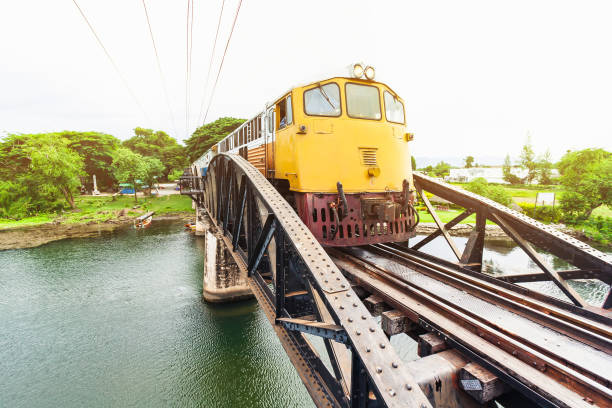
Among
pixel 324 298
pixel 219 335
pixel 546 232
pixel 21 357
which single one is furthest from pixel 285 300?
pixel 21 357

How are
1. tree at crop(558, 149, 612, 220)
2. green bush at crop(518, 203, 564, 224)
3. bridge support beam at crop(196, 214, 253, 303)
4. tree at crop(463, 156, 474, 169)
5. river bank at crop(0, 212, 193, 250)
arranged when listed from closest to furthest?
1. bridge support beam at crop(196, 214, 253, 303)
2. tree at crop(558, 149, 612, 220)
3. river bank at crop(0, 212, 193, 250)
4. green bush at crop(518, 203, 564, 224)
5. tree at crop(463, 156, 474, 169)

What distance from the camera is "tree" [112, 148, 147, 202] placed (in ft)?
144

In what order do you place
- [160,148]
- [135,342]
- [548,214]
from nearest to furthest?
1. [135,342]
2. [548,214]
3. [160,148]

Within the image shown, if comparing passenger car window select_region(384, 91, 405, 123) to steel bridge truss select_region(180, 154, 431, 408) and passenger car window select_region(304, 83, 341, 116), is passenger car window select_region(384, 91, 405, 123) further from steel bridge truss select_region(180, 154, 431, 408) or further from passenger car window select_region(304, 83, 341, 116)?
steel bridge truss select_region(180, 154, 431, 408)

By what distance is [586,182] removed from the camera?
30.2m

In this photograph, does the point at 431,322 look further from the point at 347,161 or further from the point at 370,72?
the point at 370,72

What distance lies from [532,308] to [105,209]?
5142 cm

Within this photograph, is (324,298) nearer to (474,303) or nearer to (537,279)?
(474,303)

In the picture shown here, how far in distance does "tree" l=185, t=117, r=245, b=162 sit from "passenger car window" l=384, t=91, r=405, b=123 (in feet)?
128

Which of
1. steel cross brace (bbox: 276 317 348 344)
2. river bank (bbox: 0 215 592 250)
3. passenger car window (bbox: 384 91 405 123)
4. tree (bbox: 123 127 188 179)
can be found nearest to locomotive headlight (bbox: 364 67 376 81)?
passenger car window (bbox: 384 91 405 123)

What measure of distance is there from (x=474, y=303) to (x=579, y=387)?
5.23ft

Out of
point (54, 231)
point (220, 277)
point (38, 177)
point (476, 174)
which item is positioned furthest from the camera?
point (476, 174)

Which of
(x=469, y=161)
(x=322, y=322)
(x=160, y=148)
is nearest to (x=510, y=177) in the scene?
(x=469, y=161)

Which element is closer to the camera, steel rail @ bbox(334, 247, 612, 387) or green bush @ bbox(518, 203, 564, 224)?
steel rail @ bbox(334, 247, 612, 387)
